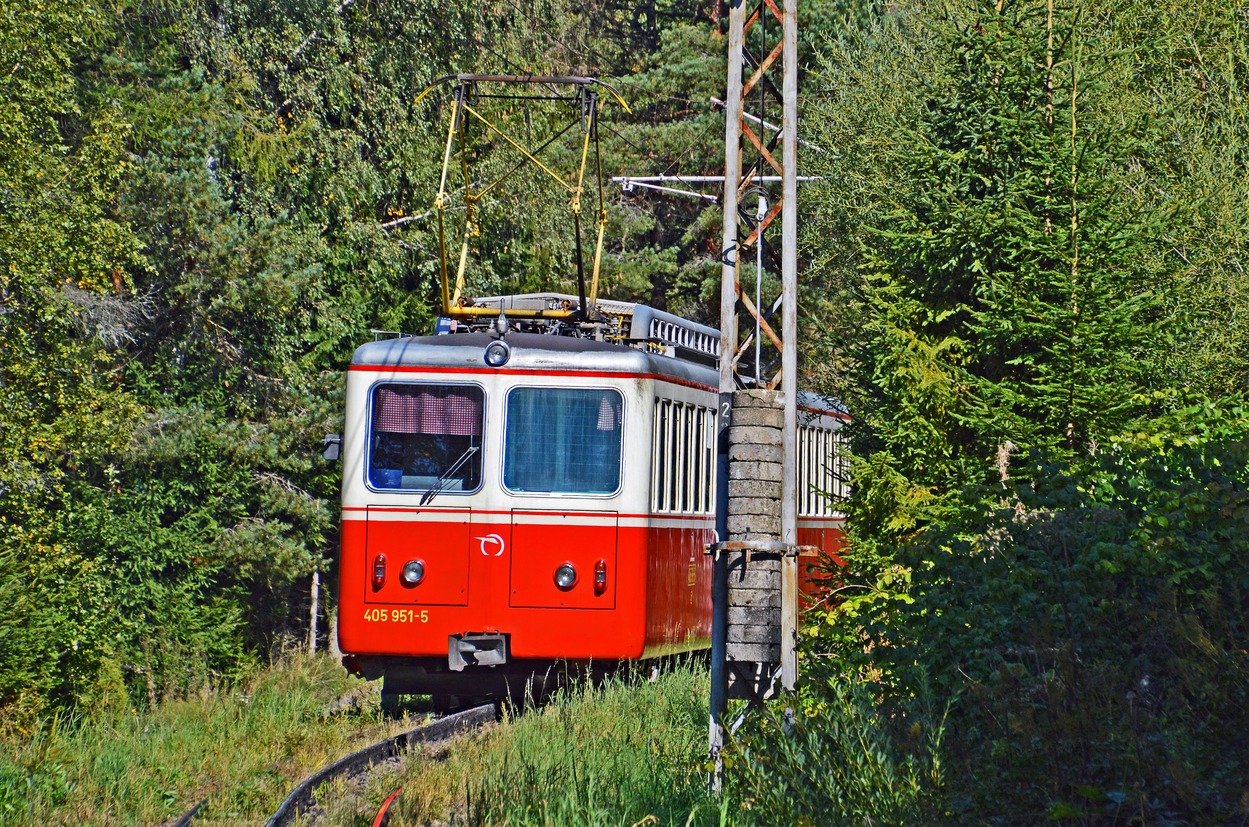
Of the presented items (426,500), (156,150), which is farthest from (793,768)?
(156,150)

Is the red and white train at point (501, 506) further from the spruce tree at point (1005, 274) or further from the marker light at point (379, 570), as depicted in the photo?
the spruce tree at point (1005, 274)

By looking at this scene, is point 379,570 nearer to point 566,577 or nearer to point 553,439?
point 566,577

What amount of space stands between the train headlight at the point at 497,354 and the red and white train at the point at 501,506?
1 cm

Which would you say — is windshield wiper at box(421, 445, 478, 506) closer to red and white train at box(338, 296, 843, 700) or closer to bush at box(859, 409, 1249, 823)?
red and white train at box(338, 296, 843, 700)

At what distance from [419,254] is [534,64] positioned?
3.84 m

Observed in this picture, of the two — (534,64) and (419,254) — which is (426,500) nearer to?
(419,254)

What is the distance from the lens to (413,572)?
1117 cm

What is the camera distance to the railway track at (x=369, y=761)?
8.25 metres

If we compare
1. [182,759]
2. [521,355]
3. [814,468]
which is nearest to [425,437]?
[521,355]

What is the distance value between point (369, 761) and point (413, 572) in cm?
168

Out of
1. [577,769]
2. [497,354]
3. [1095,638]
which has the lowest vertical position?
[577,769]

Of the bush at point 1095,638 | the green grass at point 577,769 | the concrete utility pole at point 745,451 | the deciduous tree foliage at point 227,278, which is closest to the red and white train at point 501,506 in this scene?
the green grass at point 577,769

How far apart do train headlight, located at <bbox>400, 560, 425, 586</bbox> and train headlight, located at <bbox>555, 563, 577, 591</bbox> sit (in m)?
1.00

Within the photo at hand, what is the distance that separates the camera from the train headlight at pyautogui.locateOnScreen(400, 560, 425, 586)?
11.2m
